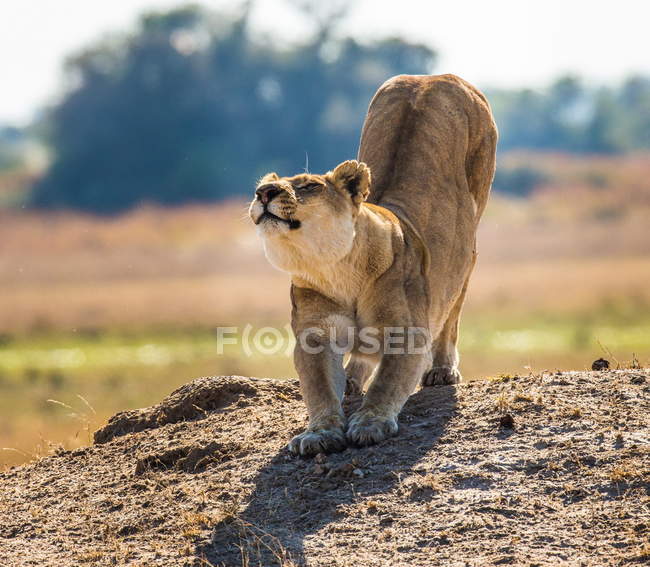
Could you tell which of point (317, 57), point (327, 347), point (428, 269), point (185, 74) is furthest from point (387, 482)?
point (317, 57)

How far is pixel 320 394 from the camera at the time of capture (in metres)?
6.86

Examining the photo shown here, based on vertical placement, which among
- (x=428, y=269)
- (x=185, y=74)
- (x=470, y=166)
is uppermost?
(x=185, y=74)

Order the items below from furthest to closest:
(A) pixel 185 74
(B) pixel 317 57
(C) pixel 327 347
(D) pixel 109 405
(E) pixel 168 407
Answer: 1. (B) pixel 317 57
2. (A) pixel 185 74
3. (D) pixel 109 405
4. (E) pixel 168 407
5. (C) pixel 327 347

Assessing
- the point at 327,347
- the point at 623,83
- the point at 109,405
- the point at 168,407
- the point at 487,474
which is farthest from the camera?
the point at 623,83

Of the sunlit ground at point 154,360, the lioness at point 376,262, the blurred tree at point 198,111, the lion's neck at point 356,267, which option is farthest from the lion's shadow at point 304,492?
the blurred tree at point 198,111

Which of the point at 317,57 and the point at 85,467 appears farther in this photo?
the point at 317,57

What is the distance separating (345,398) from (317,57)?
6532cm

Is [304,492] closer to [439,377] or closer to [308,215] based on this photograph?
[308,215]

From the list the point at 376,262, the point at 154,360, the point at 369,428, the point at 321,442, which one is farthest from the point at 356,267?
the point at 154,360

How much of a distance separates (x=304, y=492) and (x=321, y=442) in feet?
1.31

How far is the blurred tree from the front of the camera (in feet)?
197

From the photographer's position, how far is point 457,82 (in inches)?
368

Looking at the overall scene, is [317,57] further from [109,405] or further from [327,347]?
[327,347]

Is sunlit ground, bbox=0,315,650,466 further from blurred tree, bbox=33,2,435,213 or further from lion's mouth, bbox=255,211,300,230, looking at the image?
blurred tree, bbox=33,2,435,213
